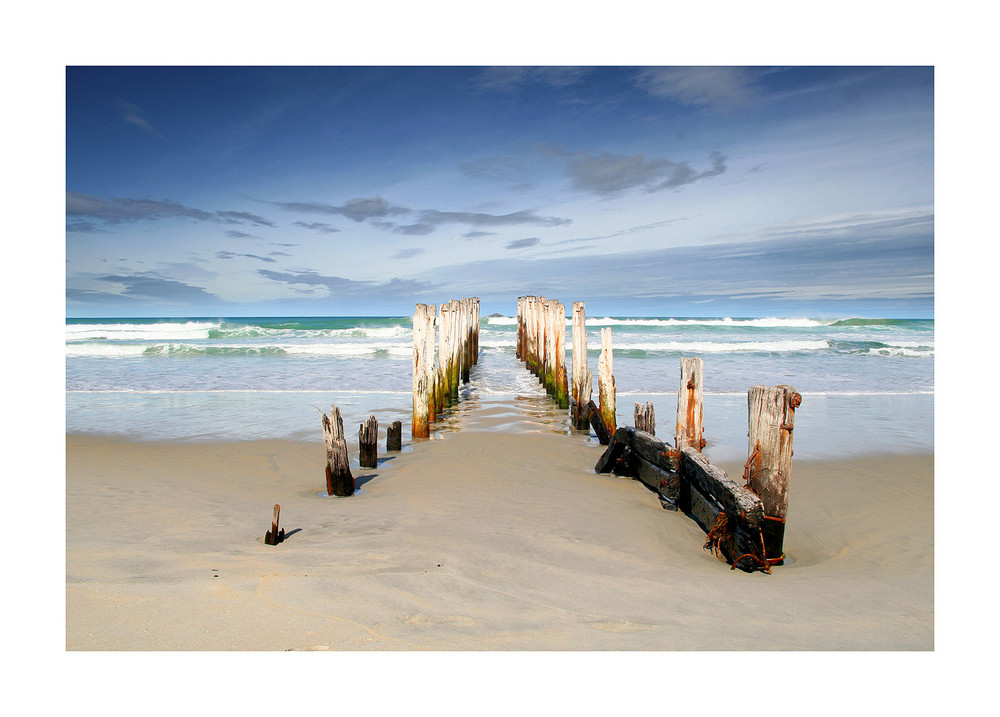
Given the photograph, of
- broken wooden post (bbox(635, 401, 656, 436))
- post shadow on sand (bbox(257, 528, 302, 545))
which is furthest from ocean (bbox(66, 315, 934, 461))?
post shadow on sand (bbox(257, 528, 302, 545))

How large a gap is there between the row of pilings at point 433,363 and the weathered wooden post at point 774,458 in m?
5.12

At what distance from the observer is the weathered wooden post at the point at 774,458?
3.73 meters

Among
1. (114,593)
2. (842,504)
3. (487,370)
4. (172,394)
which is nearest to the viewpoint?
(114,593)

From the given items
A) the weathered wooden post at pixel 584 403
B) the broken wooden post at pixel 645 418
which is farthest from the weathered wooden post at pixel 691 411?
the weathered wooden post at pixel 584 403

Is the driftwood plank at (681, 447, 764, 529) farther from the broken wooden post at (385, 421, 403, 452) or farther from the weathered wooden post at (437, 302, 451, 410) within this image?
the weathered wooden post at (437, 302, 451, 410)

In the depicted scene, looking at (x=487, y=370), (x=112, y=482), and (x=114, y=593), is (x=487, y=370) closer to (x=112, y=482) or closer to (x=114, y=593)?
(x=112, y=482)

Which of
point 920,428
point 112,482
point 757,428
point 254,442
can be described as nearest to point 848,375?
point 920,428

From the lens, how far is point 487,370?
832 inches

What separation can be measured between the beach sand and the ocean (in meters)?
2.56

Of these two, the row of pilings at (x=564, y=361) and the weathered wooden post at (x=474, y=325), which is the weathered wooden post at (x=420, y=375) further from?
the weathered wooden post at (x=474, y=325)

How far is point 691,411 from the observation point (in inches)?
203

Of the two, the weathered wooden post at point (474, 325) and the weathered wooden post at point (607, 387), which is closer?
the weathered wooden post at point (607, 387)
